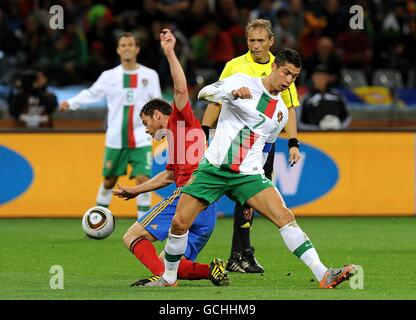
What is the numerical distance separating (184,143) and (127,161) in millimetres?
4845

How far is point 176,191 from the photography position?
384 inches

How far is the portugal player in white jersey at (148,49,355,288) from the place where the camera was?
355 inches

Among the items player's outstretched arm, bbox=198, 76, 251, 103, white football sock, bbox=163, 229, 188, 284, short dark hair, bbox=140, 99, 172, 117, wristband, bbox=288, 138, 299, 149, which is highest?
player's outstretched arm, bbox=198, 76, 251, 103

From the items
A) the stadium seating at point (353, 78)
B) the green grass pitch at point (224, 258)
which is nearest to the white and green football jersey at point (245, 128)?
the green grass pitch at point (224, 258)

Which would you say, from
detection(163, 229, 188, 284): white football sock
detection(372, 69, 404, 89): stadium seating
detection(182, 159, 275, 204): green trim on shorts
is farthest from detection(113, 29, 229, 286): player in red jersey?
detection(372, 69, 404, 89): stadium seating

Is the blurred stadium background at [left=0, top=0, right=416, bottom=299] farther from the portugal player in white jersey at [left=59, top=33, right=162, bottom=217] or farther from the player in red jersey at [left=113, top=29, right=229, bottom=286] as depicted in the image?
the player in red jersey at [left=113, top=29, right=229, bottom=286]

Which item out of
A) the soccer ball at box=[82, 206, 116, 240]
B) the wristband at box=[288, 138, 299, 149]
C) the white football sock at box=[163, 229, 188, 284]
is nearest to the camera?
the white football sock at box=[163, 229, 188, 284]

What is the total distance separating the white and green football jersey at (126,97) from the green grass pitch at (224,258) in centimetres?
114

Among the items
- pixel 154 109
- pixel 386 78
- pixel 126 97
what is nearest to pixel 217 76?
pixel 386 78

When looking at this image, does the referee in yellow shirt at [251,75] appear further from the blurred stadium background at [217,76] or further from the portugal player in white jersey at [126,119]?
the blurred stadium background at [217,76]

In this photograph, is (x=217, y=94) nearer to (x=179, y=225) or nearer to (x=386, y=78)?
(x=179, y=225)

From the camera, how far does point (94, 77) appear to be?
19.8m

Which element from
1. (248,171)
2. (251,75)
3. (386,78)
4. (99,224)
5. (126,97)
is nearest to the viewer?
(248,171)

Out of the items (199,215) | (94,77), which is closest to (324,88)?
(94,77)
